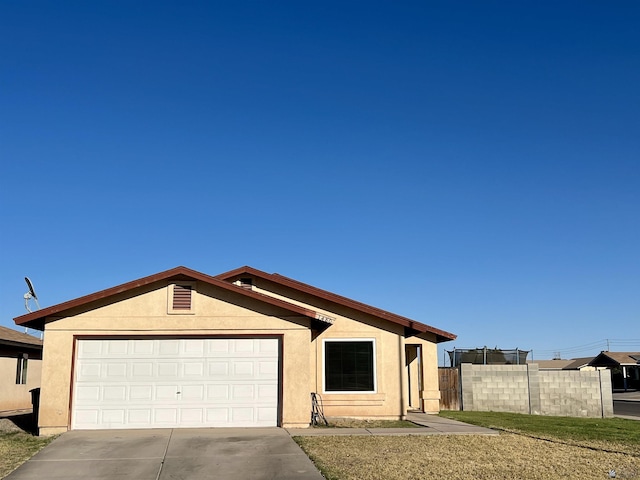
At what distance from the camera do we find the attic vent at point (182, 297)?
1641cm

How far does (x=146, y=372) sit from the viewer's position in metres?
16.1

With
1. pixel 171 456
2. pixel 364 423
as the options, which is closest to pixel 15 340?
pixel 364 423

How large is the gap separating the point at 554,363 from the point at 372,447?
72509 mm

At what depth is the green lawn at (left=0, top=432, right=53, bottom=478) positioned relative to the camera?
11.4 m

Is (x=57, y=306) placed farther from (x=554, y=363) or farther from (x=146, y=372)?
(x=554, y=363)

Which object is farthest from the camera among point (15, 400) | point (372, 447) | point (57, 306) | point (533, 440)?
point (15, 400)

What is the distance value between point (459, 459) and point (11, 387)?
2013 centimetres

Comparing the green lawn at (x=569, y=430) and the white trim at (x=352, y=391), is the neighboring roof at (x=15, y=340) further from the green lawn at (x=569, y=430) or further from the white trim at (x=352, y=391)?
the green lawn at (x=569, y=430)

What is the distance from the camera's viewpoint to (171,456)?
1220 cm

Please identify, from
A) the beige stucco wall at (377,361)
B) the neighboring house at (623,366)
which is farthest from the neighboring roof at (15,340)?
the neighboring house at (623,366)

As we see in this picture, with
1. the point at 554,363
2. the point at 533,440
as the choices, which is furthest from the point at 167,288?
the point at 554,363

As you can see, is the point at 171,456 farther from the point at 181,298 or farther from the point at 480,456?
the point at 480,456

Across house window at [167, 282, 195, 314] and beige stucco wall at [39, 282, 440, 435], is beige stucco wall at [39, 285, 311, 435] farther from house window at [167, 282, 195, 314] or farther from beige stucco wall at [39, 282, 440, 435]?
house window at [167, 282, 195, 314]

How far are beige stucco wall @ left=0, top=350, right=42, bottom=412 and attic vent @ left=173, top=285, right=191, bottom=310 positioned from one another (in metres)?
12.0
